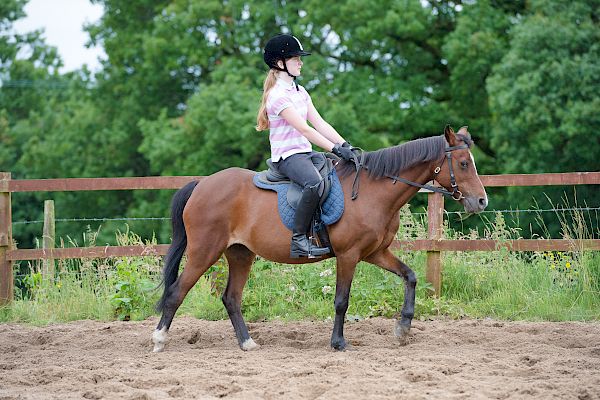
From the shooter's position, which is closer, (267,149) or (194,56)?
(267,149)

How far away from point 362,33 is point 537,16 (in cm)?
513

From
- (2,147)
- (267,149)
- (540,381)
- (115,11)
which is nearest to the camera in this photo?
(540,381)

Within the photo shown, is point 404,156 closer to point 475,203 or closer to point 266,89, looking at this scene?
point 475,203

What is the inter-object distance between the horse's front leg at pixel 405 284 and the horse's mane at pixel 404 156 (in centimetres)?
80

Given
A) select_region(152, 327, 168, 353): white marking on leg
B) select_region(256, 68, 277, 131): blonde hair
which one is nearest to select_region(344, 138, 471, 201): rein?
select_region(256, 68, 277, 131): blonde hair

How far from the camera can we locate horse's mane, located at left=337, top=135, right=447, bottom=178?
6996 mm

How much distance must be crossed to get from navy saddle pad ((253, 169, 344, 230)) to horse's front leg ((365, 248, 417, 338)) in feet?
2.18

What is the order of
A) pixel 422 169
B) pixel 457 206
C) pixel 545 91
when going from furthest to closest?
pixel 457 206
pixel 545 91
pixel 422 169

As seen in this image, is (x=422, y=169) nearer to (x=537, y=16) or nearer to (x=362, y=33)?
(x=537, y=16)

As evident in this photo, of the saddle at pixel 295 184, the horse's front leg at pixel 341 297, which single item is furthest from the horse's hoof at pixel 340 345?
the saddle at pixel 295 184

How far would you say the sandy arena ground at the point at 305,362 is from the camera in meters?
5.28

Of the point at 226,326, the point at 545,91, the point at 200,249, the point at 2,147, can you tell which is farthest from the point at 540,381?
the point at 2,147

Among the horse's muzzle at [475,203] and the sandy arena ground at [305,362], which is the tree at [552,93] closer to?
the sandy arena ground at [305,362]

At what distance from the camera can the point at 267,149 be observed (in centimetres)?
2273
